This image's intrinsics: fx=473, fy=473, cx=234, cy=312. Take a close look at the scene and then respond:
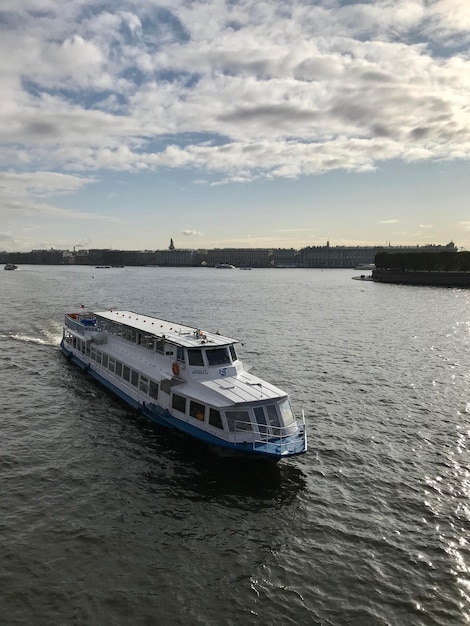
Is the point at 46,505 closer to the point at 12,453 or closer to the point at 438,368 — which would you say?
the point at 12,453

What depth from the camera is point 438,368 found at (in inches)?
1831

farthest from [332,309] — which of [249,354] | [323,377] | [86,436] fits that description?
[86,436]

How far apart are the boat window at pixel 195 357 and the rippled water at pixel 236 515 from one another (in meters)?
4.57

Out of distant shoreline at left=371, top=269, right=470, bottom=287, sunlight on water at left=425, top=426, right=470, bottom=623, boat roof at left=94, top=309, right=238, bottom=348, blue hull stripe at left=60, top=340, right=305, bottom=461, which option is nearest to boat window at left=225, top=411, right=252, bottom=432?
blue hull stripe at left=60, top=340, right=305, bottom=461

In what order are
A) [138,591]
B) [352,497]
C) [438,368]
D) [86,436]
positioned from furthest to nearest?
[438,368] < [86,436] < [352,497] < [138,591]

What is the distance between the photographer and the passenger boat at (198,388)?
23.3 metres

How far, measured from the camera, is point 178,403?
26844 mm

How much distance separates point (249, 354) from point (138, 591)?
35534 millimetres

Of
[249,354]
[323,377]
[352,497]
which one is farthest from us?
[249,354]

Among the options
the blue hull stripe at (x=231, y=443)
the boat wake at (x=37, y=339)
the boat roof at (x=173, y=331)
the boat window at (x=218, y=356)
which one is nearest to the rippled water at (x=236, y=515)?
the blue hull stripe at (x=231, y=443)

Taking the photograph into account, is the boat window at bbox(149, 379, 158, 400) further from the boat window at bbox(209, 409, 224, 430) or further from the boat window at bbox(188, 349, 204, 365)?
the boat window at bbox(209, 409, 224, 430)

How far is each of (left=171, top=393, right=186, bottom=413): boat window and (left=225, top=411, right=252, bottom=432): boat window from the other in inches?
146

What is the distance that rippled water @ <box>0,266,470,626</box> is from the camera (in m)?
15.2

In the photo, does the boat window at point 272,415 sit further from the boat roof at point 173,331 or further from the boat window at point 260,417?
the boat roof at point 173,331
